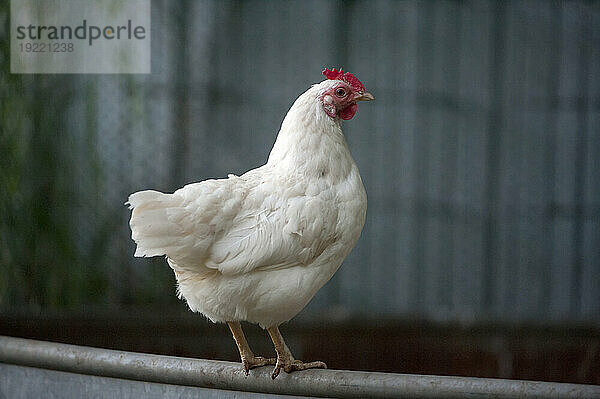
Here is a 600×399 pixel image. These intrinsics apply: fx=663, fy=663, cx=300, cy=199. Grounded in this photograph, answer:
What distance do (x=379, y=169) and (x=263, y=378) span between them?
9.48 ft

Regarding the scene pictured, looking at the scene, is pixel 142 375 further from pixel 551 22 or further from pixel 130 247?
pixel 551 22

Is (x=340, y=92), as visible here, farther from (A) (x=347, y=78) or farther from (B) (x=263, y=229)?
(B) (x=263, y=229)

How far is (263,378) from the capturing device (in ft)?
6.01

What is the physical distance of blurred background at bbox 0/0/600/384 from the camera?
420 cm

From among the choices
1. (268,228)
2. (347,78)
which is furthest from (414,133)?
(268,228)

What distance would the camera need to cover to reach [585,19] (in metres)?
4.47

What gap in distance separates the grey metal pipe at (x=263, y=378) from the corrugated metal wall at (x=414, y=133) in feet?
7.47

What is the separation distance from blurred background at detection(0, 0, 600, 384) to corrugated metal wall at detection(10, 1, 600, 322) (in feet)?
0.04

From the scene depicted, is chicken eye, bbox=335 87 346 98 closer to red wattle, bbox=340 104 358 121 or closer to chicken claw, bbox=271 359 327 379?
red wattle, bbox=340 104 358 121

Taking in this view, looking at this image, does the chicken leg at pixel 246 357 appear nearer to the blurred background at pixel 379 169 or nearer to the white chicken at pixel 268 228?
the white chicken at pixel 268 228

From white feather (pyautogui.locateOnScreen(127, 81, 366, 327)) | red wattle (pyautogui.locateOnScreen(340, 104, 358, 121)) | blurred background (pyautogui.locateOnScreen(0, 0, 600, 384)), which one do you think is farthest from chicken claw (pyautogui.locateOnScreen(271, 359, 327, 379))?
blurred background (pyautogui.locateOnScreen(0, 0, 600, 384))

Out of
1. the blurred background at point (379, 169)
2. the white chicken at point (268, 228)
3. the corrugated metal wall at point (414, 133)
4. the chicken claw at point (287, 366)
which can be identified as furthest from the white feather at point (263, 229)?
the corrugated metal wall at point (414, 133)

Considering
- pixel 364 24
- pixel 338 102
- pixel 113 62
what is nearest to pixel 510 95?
pixel 364 24

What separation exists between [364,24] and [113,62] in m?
1.65
